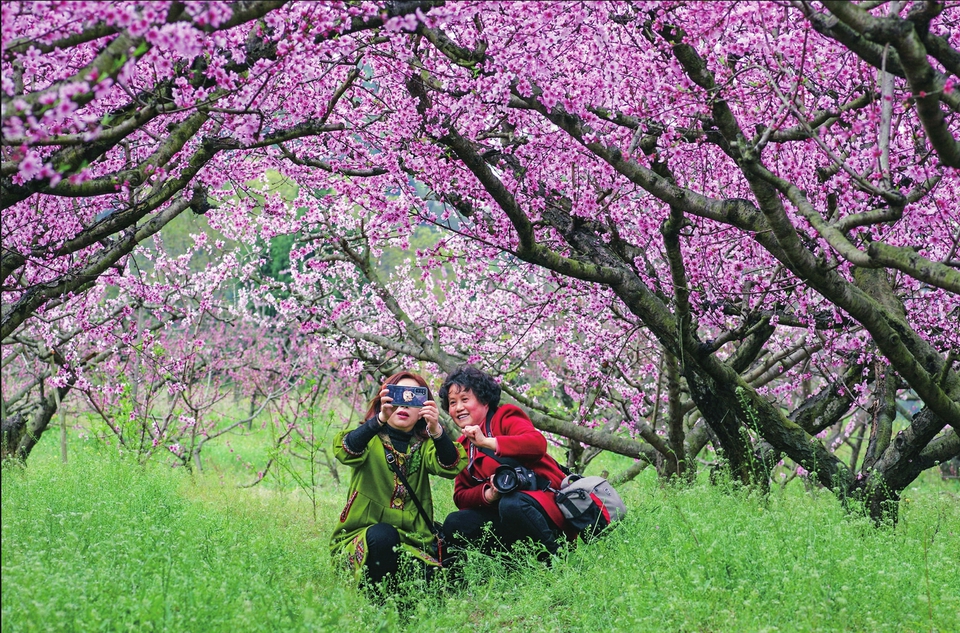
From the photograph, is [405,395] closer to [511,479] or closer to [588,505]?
[511,479]

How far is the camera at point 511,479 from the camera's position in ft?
16.9

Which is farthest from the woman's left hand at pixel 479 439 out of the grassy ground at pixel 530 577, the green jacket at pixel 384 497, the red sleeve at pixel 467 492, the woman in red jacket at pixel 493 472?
the grassy ground at pixel 530 577

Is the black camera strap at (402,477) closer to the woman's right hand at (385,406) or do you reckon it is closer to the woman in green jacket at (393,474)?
the woman in green jacket at (393,474)

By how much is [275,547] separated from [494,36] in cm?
358

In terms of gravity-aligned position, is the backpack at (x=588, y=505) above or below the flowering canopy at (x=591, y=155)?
below

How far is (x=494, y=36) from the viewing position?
16.0 ft

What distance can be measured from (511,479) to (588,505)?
54cm

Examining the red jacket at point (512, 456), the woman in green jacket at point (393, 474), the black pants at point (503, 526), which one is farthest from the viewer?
the red jacket at point (512, 456)

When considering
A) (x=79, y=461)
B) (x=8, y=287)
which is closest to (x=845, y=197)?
(x=8, y=287)

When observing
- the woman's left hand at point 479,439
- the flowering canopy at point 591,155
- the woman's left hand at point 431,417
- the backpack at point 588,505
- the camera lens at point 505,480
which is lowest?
the backpack at point 588,505

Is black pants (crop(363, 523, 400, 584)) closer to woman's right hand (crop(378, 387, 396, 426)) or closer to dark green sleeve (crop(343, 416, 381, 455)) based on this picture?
dark green sleeve (crop(343, 416, 381, 455))

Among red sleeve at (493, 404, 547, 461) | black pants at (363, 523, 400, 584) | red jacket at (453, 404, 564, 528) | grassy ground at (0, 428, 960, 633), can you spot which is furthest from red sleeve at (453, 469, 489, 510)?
black pants at (363, 523, 400, 584)

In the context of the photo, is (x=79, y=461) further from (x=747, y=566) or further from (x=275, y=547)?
(x=747, y=566)

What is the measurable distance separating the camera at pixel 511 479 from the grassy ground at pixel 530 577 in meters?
0.45
